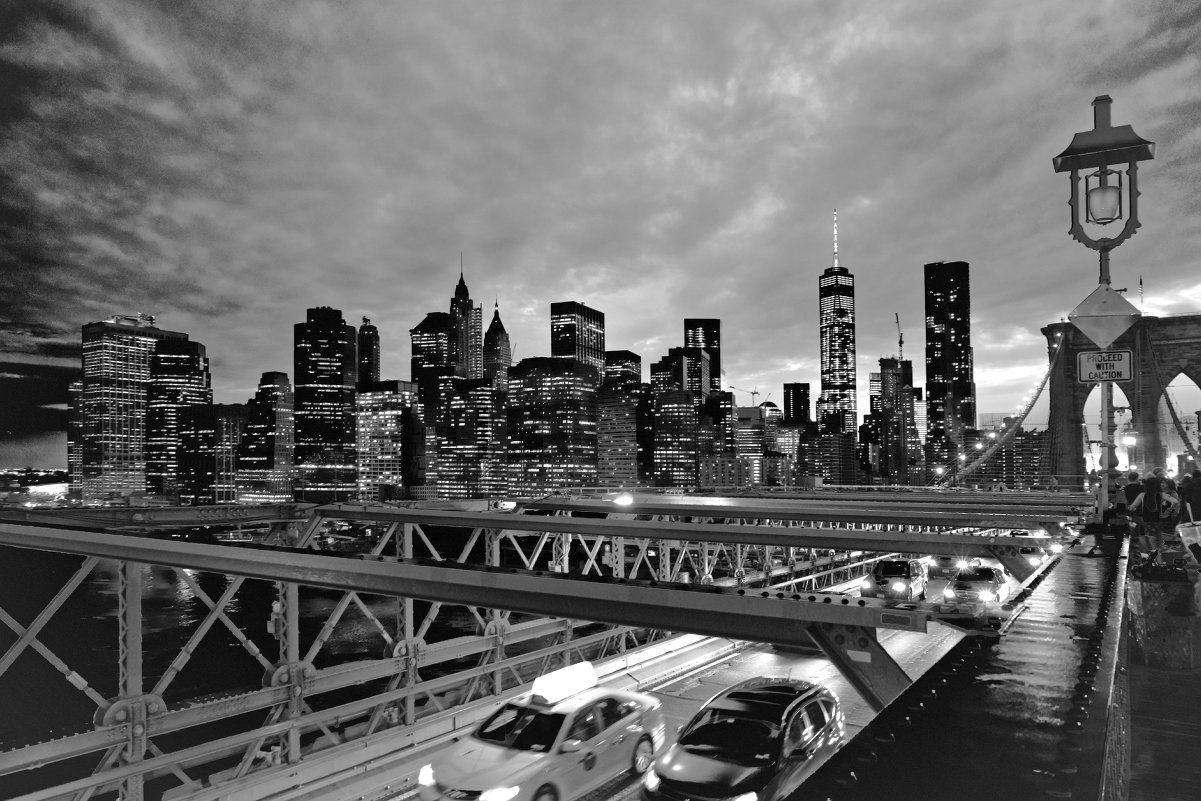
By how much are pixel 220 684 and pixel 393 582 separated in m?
58.5

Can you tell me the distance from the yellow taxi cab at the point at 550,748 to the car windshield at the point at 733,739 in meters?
1.37

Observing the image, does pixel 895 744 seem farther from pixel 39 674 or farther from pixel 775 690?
pixel 39 674

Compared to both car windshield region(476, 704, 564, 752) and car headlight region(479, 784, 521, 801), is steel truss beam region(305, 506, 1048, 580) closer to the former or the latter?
car windshield region(476, 704, 564, 752)

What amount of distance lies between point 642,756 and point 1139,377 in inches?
2001

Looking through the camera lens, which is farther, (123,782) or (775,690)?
(775,690)

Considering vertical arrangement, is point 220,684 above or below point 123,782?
below

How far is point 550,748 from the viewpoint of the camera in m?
10.2

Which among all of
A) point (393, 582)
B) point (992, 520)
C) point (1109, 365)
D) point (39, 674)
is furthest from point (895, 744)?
point (39, 674)

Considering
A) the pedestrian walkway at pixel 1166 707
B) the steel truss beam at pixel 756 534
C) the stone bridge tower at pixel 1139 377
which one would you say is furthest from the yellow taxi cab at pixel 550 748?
the stone bridge tower at pixel 1139 377

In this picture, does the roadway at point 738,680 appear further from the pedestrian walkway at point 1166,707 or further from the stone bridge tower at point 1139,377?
the stone bridge tower at point 1139,377

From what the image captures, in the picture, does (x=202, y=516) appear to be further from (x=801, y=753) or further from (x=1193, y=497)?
(x=1193, y=497)

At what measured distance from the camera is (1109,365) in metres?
11.0

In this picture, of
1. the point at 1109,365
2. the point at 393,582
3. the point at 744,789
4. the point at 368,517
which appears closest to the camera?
the point at 393,582

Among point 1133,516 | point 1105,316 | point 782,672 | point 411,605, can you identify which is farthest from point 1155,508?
point 411,605
